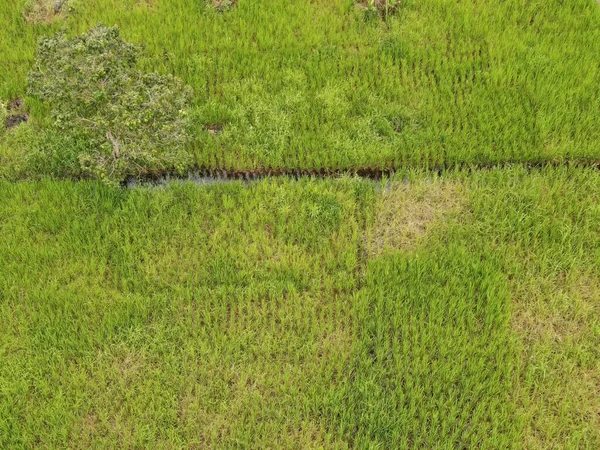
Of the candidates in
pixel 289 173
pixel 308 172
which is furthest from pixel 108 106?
pixel 308 172

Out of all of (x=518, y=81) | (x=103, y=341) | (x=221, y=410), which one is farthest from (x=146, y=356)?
(x=518, y=81)

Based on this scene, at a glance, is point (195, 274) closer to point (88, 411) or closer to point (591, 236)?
point (88, 411)

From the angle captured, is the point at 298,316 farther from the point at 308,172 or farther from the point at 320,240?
the point at 308,172

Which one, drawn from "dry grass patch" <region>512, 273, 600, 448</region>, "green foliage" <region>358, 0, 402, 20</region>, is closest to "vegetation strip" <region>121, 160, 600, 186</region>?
"dry grass patch" <region>512, 273, 600, 448</region>

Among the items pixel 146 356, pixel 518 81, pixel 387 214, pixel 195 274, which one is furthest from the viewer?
pixel 518 81

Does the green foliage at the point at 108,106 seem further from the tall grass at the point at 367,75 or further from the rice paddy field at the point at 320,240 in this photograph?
the tall grass at the point at 367,75

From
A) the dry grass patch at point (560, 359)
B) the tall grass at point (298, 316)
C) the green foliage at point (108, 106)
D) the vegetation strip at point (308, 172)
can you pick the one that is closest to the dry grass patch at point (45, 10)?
the green foliage at point (108, 106)
